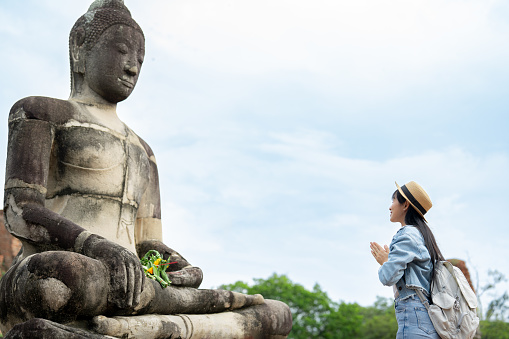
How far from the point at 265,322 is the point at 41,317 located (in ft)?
7.93

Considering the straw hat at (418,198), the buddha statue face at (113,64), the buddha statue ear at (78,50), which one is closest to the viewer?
the straw hat at (418,198)

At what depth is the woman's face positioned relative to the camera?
17.2 feet

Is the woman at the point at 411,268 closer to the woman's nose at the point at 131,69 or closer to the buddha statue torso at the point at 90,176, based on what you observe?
the buddha statue torso at the point at 90,176

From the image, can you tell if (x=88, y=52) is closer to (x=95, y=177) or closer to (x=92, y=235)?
(x=95, y=177)

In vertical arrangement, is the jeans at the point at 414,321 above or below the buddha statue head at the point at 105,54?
below

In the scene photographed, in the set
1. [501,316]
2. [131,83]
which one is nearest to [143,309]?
[131,83]

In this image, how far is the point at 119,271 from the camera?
194 inches

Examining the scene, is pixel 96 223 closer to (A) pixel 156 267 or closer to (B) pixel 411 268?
(A) pixel 156 267

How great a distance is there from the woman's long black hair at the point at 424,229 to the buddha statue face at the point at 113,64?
3.03m

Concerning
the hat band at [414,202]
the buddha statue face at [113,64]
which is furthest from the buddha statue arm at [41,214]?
the hat band at [414,202]

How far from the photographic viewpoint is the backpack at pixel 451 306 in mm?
4602

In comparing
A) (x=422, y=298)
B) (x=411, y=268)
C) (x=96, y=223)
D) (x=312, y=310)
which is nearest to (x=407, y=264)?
(x=411, y=268)

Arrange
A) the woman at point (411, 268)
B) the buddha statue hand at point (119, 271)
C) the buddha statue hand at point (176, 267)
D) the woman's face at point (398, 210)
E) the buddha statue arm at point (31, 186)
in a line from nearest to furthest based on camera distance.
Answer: the woman at point (411, 268) → the buddha statue hand at point (119, 271) → the woman's face at point (398, 210) → the buddha statue arm at point (31, 186) → the buddha statue hand at point (176, 267)

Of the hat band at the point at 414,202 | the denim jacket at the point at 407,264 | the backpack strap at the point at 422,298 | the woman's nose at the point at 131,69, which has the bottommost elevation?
the backpack strap at the point at 422,298
